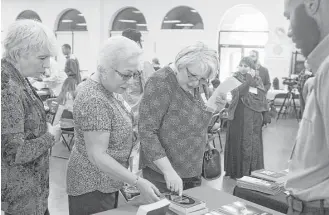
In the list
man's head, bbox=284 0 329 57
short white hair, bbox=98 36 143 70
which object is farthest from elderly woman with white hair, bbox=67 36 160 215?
man's head, bbox=284 0 329 57

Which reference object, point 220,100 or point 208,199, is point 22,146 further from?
point 220,100

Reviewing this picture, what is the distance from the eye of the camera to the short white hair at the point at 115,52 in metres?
1.63

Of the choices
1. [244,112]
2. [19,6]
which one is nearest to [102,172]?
[244,112]

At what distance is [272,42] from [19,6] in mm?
9690

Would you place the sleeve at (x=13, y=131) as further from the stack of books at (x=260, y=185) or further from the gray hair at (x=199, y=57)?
the stack of books at (x=260, y=185)

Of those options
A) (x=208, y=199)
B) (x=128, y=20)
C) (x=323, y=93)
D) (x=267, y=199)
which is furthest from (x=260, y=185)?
(x=128, y=20)

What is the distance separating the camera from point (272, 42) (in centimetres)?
Answer: 1098

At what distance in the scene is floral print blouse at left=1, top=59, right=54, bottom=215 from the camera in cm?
151

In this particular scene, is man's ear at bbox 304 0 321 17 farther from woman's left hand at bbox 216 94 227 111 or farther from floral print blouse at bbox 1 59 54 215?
floral print blouse at bbox 1 59 54 215

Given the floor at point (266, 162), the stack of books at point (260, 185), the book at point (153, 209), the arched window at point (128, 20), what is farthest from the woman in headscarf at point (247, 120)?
the arched window at point (128, 20)

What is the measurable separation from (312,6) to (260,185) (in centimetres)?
122

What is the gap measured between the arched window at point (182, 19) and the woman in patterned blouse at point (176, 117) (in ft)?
33.8

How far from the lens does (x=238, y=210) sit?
164 centimetres

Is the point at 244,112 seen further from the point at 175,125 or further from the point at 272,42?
the point at 272,42
